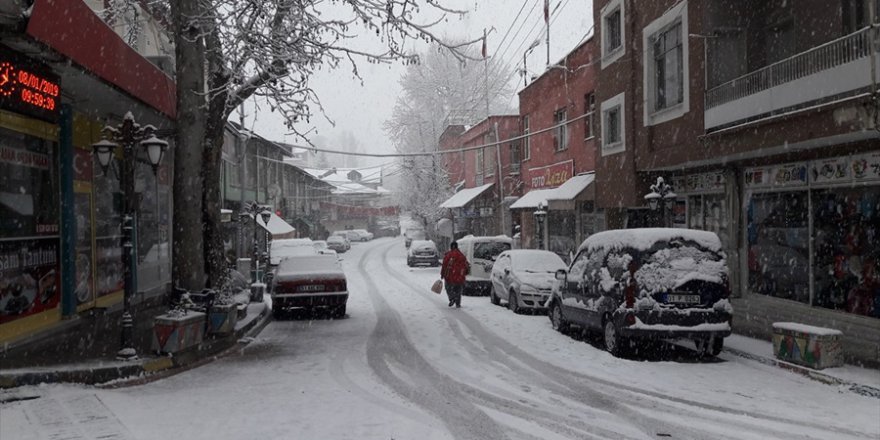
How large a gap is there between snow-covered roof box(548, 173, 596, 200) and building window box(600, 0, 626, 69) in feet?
13.1

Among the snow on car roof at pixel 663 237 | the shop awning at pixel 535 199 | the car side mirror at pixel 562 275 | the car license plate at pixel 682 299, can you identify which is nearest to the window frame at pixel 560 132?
the shop awning at pixel 535 199

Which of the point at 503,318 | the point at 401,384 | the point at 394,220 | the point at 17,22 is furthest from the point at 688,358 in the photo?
the point at 394,220

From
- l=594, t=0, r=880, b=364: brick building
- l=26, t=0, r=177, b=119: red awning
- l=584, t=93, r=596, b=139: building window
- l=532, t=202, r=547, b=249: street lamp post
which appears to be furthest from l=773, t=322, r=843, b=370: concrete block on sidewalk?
l=532, t=202, r=547, b=249: street lamp post

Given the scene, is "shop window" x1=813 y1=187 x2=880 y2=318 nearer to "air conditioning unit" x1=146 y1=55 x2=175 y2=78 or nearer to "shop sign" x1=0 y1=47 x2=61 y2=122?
"shop sign" x1=0 y1=47 x2=61 y2=122

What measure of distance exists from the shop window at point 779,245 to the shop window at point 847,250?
1.42 feet

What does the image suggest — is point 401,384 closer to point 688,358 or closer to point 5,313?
point 688,358

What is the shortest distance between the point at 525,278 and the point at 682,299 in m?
6.58

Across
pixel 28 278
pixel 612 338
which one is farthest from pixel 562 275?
pixel 28 278

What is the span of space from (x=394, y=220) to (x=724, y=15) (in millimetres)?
95578

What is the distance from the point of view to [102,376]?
8461mm

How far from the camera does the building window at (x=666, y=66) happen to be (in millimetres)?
15562

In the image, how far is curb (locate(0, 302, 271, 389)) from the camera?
25.7ft

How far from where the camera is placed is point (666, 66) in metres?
16.8

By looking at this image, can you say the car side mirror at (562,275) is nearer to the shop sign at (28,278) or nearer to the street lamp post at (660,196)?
the street lamp post at (660,196)
